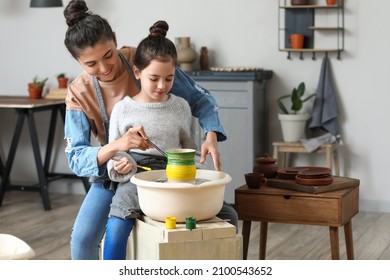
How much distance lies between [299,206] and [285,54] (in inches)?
96.4

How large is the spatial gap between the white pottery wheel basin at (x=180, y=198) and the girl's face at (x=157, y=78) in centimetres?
36

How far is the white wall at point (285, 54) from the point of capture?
5.36 metres

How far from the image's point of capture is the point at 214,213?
8.86 feet

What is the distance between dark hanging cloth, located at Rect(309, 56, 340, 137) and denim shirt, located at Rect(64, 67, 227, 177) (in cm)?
231

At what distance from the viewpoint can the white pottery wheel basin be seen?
2594 millimetres

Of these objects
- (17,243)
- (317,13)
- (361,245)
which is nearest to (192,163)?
(17,243)

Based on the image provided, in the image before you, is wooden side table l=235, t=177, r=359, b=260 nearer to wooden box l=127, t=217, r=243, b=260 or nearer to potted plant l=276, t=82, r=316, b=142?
wooden box l=127, t=217, r=243, b=260

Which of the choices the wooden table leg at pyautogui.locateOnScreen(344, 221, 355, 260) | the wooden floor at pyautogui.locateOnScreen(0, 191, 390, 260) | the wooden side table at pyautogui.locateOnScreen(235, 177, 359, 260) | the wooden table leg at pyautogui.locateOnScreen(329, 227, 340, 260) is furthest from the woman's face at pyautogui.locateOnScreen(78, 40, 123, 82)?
the wooden floor at pyautogui.locateOnScreen(0, 191, 390, 260)

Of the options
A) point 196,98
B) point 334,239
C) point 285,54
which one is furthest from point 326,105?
point 196,98

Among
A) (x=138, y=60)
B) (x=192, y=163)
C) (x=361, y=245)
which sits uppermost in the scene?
(x=138, y=60)

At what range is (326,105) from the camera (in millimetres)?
5410
